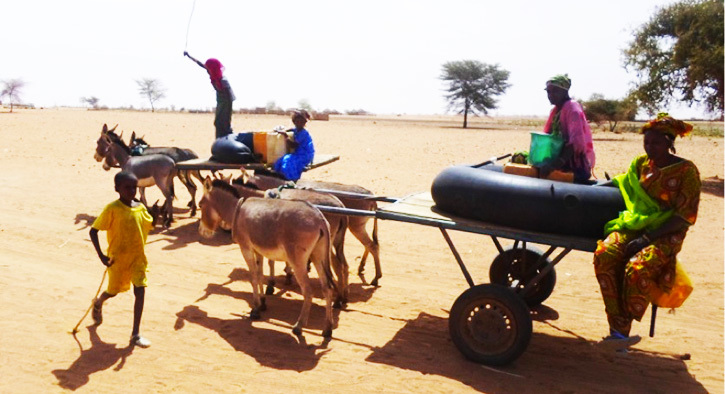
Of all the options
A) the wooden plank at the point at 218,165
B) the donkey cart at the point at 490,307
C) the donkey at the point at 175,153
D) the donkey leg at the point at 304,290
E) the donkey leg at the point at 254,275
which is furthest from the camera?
the donkey at the point at 175,153

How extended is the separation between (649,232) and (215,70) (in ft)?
30.0

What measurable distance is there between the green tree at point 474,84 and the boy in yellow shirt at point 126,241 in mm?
64423

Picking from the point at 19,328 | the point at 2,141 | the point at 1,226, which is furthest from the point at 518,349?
the point at 2,141

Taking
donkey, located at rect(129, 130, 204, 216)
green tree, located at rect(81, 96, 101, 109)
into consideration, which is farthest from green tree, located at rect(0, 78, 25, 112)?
donkey, located at rect(129, 130, 204, 216)

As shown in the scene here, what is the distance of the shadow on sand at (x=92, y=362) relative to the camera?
5086mm

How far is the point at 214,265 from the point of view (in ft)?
28.8

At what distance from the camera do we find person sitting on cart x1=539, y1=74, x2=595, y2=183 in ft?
19.6

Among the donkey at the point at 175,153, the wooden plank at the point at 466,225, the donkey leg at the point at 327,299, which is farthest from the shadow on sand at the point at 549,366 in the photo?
the donkey at the point at 175,153

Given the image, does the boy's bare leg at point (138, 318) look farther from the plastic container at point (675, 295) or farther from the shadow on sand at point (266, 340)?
the plastic container at point (675, 295)

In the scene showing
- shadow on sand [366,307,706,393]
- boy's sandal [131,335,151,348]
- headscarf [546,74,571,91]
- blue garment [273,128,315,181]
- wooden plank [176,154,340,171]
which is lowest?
shadow on sand [366,307,706,393]

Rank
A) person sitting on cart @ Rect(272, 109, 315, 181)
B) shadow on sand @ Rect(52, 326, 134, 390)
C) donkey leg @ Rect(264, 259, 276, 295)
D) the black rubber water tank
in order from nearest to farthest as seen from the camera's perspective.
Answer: shadow on sand @ Rect(52, 326, 134, 390) < the black rubber water tank < donkey leg @ Rect(264, 259, 276, 295) < person sitting on cart @ Rect(272, 109, 315, 181)

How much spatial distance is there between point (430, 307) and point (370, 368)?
6.24ft

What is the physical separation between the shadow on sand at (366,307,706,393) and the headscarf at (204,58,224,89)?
24.4 ft

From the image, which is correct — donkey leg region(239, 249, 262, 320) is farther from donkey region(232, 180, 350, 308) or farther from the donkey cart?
the donkey cart
